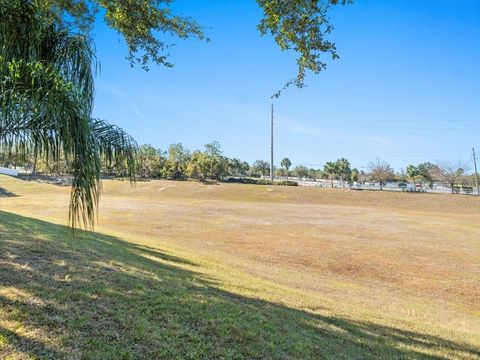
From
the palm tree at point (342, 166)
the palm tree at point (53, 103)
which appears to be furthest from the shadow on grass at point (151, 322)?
the palm tree at point (342, 166)

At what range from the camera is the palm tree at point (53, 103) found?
3.54 meters

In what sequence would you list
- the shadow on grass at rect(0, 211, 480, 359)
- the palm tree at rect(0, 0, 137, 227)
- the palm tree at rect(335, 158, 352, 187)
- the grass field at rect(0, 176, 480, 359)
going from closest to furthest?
the palm tree at rect(0, 0, 137, 227) < the shadow on grass at rect(0, 211, 480, 359) < the grass field at rect(0, 176, 480, 359) < the palm tree at rect(335, 158, 352, 187)

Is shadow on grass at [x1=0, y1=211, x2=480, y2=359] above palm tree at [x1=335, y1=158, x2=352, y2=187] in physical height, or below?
below

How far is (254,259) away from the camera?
14.5m

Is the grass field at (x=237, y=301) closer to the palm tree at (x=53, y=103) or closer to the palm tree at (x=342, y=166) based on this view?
the palm tree at (x=53, y=103)

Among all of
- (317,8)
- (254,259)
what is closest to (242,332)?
(317,8)

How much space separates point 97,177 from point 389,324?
257 inches

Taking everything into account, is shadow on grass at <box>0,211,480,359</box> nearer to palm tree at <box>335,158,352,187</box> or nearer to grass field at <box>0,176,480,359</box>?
grass field at <box>0,176,480,359</box>

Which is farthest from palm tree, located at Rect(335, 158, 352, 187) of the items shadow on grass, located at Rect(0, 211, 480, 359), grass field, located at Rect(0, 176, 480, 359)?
shadow on grass, located at Rect(0, 211, 480, 359)

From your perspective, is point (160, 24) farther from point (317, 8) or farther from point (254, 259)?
point (254, 259)

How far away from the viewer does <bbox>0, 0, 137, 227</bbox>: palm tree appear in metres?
3.54

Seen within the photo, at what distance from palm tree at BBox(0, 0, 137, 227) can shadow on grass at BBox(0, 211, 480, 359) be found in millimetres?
1399

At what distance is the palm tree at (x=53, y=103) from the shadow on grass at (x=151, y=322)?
55.1 inches

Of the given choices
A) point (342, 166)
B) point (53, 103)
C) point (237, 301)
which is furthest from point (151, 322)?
point (342, 166)
